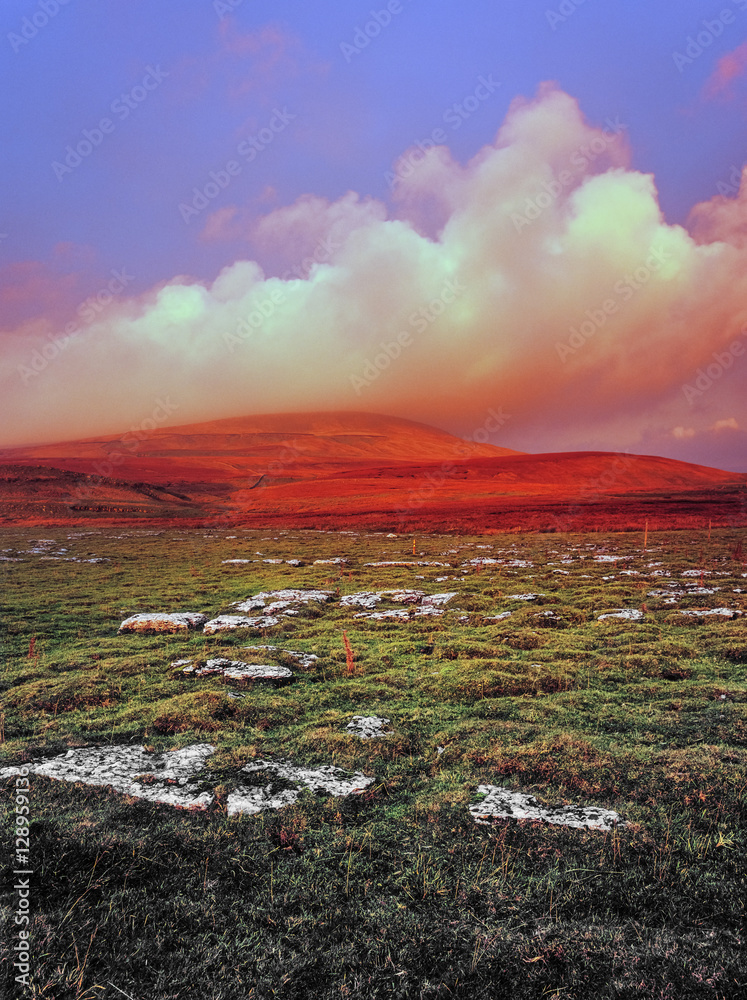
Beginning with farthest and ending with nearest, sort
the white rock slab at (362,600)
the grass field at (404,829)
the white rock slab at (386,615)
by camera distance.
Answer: the white rock slab at (362,600) < the white rock slab at (386,615) < the grass field at (404,829)

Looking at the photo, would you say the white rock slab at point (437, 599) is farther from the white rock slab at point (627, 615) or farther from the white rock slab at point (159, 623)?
the white rock slab at point (159, 623)

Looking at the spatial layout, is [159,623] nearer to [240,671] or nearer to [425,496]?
[240,671]

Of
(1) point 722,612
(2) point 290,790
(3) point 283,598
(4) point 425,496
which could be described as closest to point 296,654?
(2) point 290,790

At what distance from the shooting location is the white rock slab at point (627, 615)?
17.2 metres

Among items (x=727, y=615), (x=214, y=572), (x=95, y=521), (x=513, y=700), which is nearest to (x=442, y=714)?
(x=513, y=700)

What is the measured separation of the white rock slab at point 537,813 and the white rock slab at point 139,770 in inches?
155

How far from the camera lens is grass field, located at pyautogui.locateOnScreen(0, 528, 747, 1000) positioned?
14.3 ft

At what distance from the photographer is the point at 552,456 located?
6166 inches

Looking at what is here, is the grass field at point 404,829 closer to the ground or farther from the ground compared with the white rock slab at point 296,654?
farther from the ground

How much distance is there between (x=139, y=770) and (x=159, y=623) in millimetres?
10458

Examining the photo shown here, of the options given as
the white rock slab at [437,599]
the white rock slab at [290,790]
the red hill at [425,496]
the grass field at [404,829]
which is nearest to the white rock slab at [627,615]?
the grass field at [404,829]

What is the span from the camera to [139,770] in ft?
25.1

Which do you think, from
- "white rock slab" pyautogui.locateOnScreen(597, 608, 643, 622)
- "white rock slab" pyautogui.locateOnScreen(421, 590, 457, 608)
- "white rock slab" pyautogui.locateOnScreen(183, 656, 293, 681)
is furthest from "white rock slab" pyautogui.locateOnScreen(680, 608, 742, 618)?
"white rock slab" pyautogui.locateOnScreen(183, 656, 293, 681)

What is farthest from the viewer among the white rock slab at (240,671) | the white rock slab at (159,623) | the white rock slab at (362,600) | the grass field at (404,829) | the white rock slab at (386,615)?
the white rock slab at (362,600)
